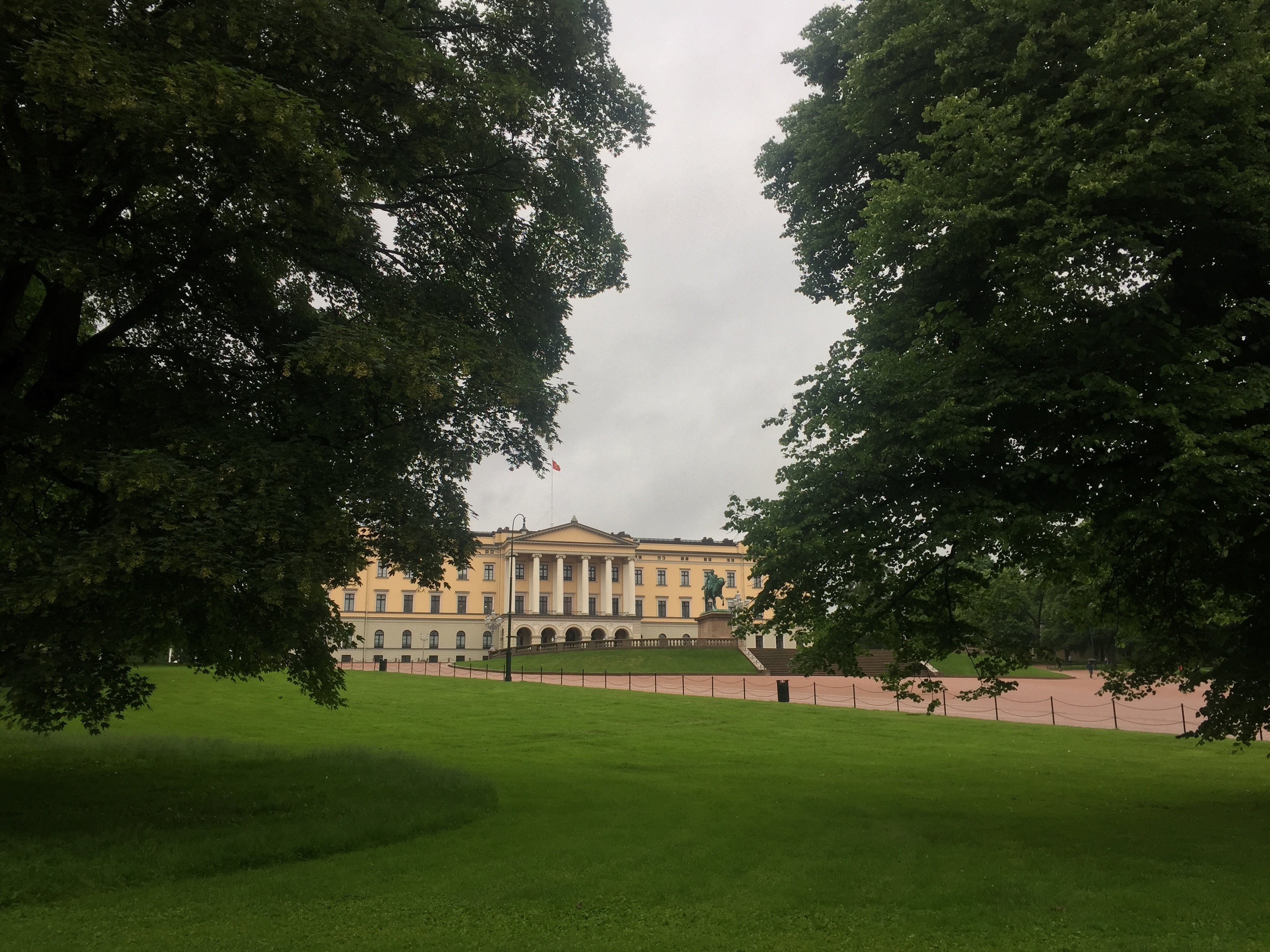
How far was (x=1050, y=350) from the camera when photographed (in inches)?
404

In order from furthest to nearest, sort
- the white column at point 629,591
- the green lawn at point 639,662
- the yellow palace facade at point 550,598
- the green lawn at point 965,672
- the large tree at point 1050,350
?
the white column at point 629,591 → the yellow palace facade at point 550,598 → the green lawn at point 639,662 → the green lawn at point 965,672 → the large tree at point 1050,350

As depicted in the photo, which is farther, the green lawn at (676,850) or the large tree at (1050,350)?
the large tree at (1050,350)

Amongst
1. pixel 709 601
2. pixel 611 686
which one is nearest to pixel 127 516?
pixel 611 686

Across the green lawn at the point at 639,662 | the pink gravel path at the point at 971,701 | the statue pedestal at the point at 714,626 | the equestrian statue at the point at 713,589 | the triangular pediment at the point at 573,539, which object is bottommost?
the pink gravel path at the point at 971,701

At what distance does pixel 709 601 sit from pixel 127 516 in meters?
93.7

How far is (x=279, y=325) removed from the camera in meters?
12.8

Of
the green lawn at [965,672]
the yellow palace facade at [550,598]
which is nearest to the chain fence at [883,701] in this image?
the green lawn at [965,672]

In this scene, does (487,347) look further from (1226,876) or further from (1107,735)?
(1107,735)

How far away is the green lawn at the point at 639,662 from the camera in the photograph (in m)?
62.1

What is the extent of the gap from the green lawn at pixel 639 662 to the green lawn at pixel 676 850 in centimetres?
4180

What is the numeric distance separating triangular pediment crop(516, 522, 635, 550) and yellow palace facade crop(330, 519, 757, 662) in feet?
0.29

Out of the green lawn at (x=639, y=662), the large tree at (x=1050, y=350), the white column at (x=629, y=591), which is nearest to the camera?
the large tree at (x=1050, y=350)

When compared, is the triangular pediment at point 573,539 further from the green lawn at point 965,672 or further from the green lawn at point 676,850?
the green lawn at point 676,850

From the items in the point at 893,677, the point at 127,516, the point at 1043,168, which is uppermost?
the point at 1043,168
